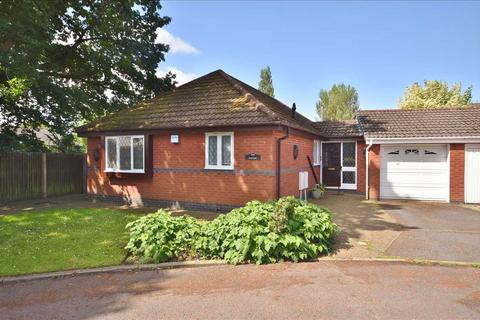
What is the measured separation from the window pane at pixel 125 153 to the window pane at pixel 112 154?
283mm

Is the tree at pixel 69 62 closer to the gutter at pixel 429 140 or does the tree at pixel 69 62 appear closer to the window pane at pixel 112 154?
the window pane at pixel 112 154

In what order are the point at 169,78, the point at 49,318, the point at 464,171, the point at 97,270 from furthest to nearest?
the point at 169,78, the point at 464,171, the point at 97,270, the point at 49,318

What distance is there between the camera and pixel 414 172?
531 inches

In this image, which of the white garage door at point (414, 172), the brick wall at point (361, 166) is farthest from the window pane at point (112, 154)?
the brick wall at point (361, 166)

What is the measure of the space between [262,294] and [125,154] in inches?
369

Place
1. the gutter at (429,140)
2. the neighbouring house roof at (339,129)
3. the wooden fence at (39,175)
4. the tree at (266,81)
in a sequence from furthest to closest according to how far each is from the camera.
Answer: the tree at (266,81)
the neighbouring house roof at (339,129)
the wooden fence at (39,175)
the gutter at (429,140)

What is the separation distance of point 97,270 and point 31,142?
1198 cm

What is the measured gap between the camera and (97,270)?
5879mm

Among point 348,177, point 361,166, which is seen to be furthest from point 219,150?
point 361,166

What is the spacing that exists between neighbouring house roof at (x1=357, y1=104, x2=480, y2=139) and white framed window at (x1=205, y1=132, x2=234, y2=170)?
259 inches

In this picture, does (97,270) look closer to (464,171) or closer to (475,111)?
(464,171)

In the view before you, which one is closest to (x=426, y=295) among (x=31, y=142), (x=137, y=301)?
(x=137, y=301)

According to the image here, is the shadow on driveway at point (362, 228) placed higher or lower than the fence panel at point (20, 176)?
lower

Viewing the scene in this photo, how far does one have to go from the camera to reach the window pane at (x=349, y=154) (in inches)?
640
